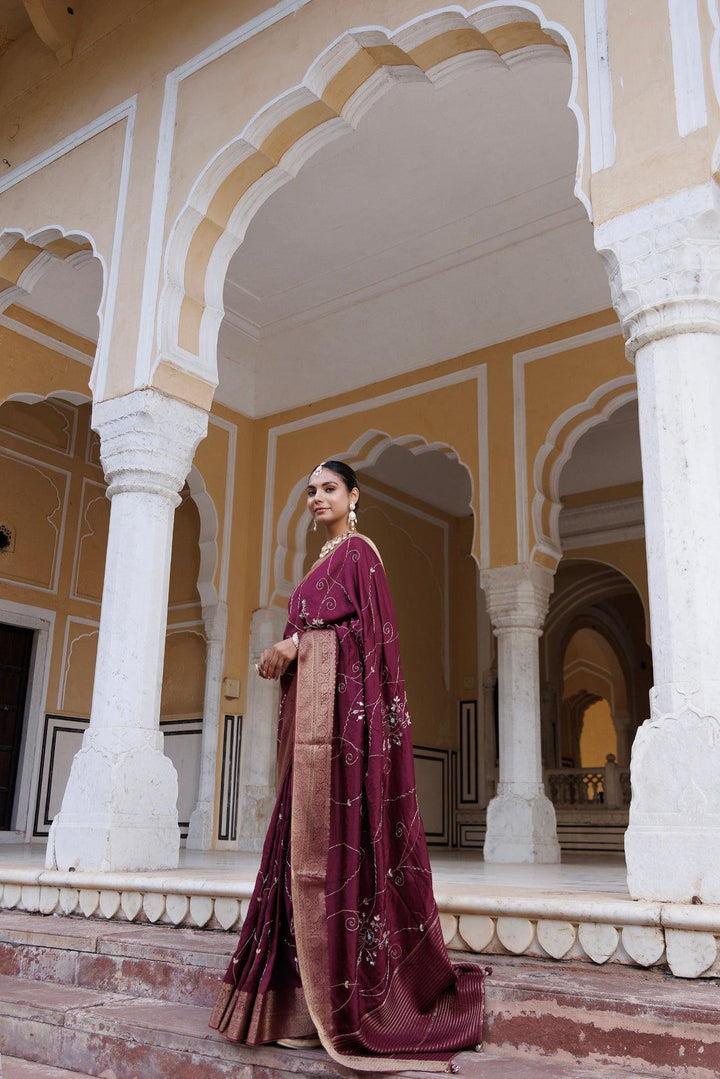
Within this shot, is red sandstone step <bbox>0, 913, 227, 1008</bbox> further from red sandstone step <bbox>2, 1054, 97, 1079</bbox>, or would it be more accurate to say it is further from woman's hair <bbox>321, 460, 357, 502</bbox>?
woman's hair <bbox>321, 460, 357, 502</bbox>

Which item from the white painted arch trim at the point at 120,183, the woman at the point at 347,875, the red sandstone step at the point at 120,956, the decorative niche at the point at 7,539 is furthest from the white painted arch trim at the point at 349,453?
the woman at the point at 347,875

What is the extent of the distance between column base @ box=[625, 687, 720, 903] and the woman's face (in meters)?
1.00

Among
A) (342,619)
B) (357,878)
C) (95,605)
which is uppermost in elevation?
(95,605)

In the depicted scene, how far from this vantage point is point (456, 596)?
10.7 m

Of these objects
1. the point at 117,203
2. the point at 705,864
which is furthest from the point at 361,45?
the point at 705,864

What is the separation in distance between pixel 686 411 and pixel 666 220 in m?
0.64

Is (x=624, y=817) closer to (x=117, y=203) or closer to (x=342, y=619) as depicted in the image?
(x=117, y=203)

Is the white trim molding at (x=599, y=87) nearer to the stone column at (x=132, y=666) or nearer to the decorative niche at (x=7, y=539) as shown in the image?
the stone column at (x=132, y=666)

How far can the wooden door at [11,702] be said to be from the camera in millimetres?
7938

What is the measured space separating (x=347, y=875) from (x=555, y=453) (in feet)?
16.9

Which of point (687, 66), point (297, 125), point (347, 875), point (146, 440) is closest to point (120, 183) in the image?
point (297, 125)

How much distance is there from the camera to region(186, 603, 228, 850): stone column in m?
7.55

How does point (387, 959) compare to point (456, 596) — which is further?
point (456, 596)

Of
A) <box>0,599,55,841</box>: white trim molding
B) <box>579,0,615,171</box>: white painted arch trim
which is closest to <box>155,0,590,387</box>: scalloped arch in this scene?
<box>579,0,615,171</box>: white painted arch trim
